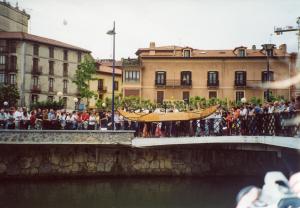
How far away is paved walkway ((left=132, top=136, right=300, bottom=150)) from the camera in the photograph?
683 cm

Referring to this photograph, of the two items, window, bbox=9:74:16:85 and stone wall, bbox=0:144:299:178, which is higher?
window, bbox=9:74:16:85

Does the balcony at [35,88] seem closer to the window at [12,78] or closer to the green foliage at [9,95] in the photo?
the window at [12,78]

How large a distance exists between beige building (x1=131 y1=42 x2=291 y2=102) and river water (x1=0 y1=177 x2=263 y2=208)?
35.5 ft

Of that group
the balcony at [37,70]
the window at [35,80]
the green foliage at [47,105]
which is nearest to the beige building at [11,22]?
the green foliage at [47,105]

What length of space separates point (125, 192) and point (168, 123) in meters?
2.10

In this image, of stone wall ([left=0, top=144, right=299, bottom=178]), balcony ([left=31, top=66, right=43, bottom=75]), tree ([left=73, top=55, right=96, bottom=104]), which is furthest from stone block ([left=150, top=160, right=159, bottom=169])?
balcony ([left=31, top=66, right=43, bottom=75])

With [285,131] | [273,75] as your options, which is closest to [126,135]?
[285,131]

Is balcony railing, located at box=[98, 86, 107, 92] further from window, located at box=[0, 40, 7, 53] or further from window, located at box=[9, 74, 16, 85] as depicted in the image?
window, located at box=[0, 40, 7, 53]

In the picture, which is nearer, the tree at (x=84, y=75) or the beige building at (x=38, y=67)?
the beige building at (x=38, y=67)

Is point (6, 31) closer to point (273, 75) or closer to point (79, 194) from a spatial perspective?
point (79, 194)

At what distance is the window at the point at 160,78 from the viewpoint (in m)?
23.6

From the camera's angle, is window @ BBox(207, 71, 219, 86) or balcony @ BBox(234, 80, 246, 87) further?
window @ BBox(207, 71, 219, 86)

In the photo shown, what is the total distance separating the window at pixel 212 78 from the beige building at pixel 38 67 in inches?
270

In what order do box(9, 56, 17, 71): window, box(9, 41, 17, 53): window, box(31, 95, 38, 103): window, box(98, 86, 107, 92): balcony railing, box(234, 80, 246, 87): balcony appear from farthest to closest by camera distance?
box(98, 86, 107, 92): balcony railing → box(31, 95, 38, 103): window → box(234, 80, 246, 87): balcony → box(9, 56, 17, 71): window → box(9, 41, 17, 53): window
